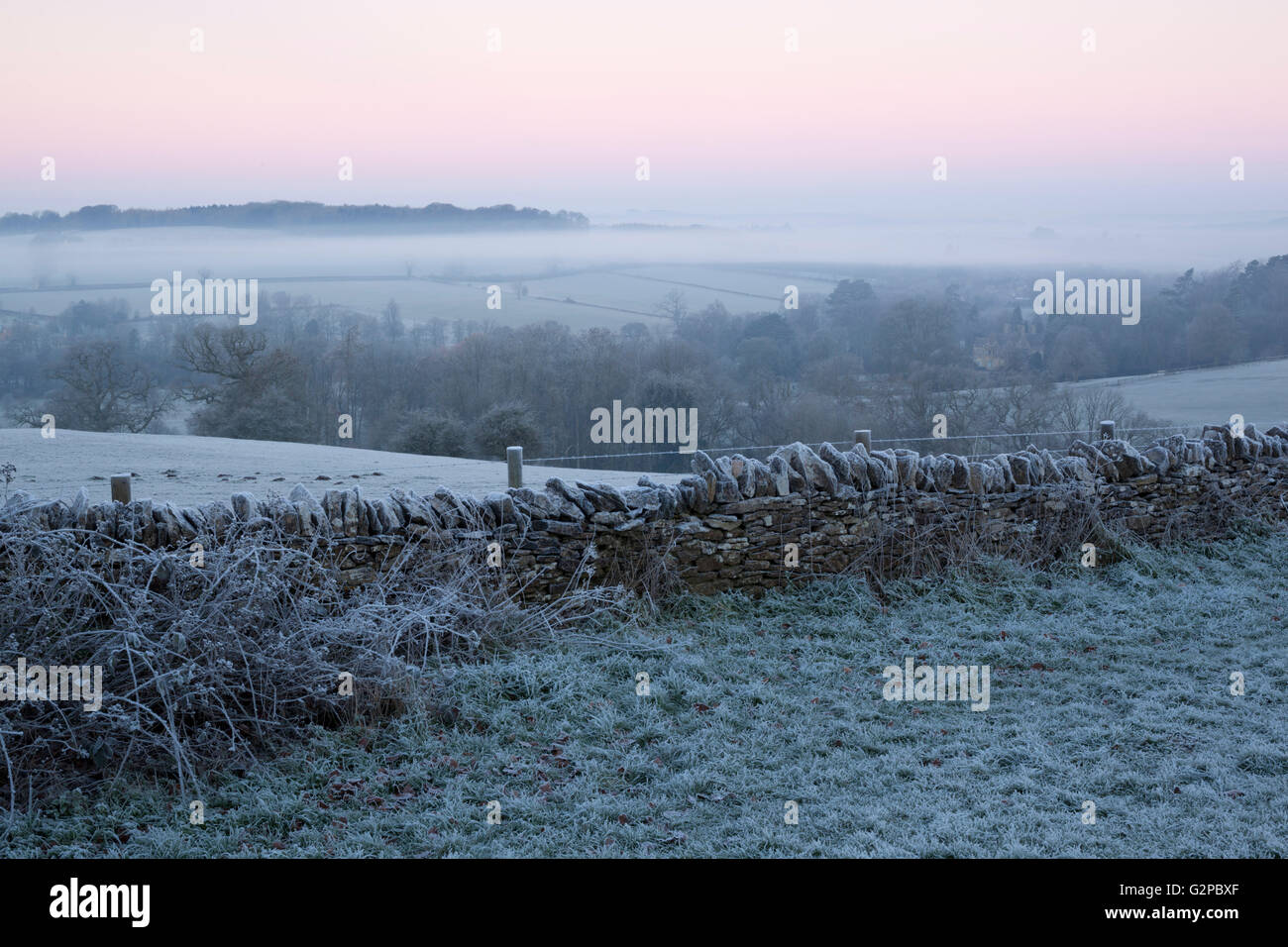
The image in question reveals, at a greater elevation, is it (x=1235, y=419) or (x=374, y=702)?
(x=1235, y=419)

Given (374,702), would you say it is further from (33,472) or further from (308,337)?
(308,337)

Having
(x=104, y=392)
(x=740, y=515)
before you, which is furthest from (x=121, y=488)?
A: (x=104, y=392)

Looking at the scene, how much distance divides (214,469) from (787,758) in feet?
48.3

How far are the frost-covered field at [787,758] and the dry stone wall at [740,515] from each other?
67cm

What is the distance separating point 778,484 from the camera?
7.39 m

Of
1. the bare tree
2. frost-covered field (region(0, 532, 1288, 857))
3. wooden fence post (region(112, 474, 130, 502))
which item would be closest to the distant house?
the bare tree

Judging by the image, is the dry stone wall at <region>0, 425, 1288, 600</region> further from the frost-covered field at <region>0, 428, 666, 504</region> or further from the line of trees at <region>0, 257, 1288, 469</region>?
the line of trees at <region>0, 257, 1288, 469</region>

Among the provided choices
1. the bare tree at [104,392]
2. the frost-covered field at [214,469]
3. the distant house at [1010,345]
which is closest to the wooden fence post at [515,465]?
the frost-covered field at [214,469]

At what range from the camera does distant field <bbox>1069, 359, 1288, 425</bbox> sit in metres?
26.9

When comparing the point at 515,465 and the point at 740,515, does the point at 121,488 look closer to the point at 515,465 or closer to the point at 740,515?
the point at 515,465

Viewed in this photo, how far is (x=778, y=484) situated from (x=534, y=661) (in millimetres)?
2546

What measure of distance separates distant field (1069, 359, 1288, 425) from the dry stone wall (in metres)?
19.9
